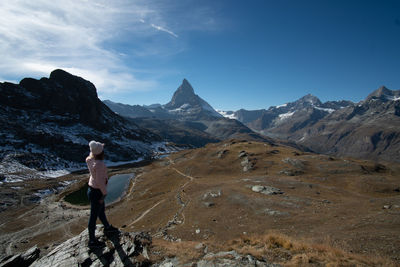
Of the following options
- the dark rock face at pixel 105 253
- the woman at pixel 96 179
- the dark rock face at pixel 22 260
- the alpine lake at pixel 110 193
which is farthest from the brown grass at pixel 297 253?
the alpine lake at pixel 110 193

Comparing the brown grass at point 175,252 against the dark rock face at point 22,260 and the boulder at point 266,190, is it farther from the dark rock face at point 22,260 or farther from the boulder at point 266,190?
the boulder at point 266,190

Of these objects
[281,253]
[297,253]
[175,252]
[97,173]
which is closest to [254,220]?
[297,253]

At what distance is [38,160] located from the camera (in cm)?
14038

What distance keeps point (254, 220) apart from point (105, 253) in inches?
1052

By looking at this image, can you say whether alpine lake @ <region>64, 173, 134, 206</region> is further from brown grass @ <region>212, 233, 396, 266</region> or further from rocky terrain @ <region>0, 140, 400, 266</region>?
brown grass @ <region>212, 233, 396, 266</region>

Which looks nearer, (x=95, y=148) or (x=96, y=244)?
(x=95, y=148)

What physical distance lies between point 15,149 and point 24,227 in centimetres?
12016

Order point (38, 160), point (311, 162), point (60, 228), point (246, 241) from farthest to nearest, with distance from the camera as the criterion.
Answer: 1. point (38, 160)
2. point (311, 162)
3. point (60, 228)
4. point (246, 241)

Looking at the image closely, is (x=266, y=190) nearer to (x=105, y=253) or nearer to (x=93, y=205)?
(x=105, y=253)

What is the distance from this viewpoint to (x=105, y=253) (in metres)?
13.1

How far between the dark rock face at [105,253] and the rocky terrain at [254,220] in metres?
0.12

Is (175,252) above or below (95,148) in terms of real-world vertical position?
below

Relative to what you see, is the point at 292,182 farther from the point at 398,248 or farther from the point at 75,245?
the point at 75,245

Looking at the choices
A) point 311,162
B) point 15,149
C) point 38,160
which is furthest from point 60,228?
point 15,149
